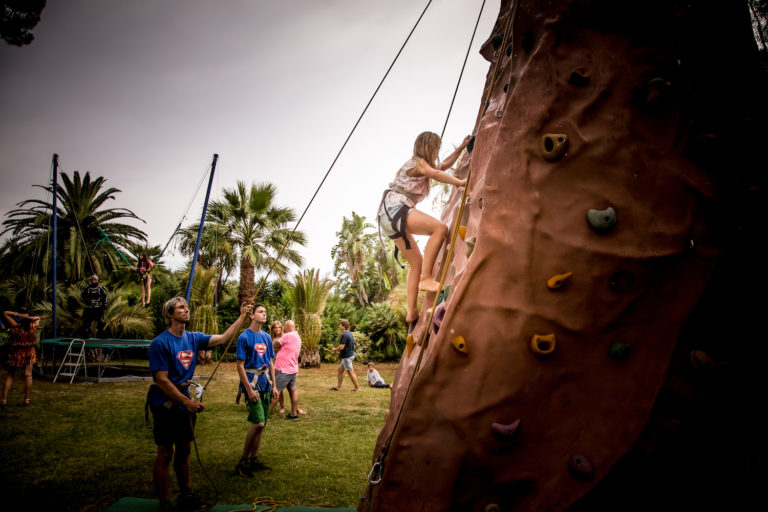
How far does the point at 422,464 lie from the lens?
7.64ft

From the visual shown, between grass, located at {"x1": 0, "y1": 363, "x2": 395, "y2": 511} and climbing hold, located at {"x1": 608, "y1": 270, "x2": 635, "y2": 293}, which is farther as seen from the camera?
grass, located at {"x1": 0, "y1": 363, "x2": 395, "y2": 511}

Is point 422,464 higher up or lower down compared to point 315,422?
higher up

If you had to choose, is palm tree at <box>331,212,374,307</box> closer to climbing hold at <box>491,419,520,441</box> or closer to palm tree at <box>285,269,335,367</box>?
palm tree at <box>285,269,335,367</box>

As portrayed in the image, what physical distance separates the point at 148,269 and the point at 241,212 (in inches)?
254

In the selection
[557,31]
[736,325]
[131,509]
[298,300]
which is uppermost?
[557,31]

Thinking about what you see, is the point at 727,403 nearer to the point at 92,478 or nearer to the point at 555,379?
the point at 555,379

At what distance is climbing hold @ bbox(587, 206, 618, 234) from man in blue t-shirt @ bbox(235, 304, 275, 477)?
3.87 metres

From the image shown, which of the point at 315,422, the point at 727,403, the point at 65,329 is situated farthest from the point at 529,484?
the point at 65,329

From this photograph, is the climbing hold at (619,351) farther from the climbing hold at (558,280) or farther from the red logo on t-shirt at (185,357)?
the red logo on t-shirt at (185,357)

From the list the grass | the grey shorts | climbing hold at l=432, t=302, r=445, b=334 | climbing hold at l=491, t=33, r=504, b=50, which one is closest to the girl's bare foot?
climbing hold at l=432, t=302, r=445, b=334

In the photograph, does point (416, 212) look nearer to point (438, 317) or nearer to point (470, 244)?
point (470, 244)

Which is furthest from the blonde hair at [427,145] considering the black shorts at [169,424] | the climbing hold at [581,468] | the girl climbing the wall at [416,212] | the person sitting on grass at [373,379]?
the person sitting on grass at [373,379]

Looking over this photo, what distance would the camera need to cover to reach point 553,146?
7.39 feet

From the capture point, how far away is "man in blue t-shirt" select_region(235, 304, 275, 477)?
476 cm
